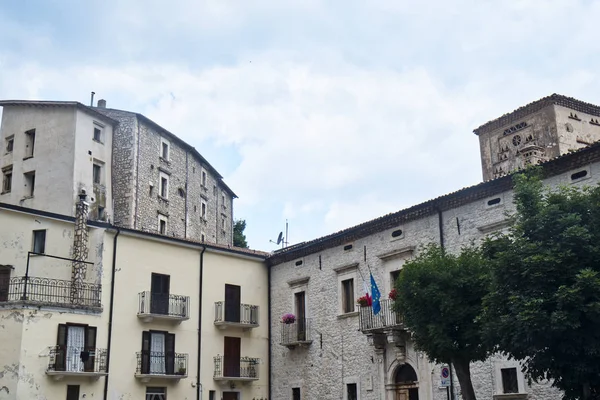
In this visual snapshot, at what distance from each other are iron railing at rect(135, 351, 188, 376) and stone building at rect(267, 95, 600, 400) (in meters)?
4.80

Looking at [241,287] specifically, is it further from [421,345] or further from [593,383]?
[593,383]

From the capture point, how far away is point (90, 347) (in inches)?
1004

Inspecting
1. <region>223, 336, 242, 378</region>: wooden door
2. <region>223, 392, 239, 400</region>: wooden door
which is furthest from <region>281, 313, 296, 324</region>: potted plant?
<region>223, 392, 239, 400</region>: wooden door

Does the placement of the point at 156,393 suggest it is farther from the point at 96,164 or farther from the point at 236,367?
the point at 96,164

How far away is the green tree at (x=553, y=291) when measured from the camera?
13.8 meters

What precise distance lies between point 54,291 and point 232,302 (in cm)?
798

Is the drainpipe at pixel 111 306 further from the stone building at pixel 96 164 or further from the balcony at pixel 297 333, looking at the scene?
the stone building at pixel 96 164

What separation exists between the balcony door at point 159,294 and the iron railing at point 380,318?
7893mm

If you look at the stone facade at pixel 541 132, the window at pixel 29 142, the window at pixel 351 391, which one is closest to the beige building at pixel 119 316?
the window at pixel 351 391

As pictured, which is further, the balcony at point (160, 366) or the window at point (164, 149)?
the window at point (164, 149)

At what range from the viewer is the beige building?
24203 mm

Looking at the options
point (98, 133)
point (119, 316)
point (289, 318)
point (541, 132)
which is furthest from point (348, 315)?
point (98, 133)

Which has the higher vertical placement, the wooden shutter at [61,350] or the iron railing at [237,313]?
the iron railing at [237,313]

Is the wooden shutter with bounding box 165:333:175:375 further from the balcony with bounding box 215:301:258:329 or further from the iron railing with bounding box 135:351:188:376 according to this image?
the balcony with bounding box 215:301:258:329
